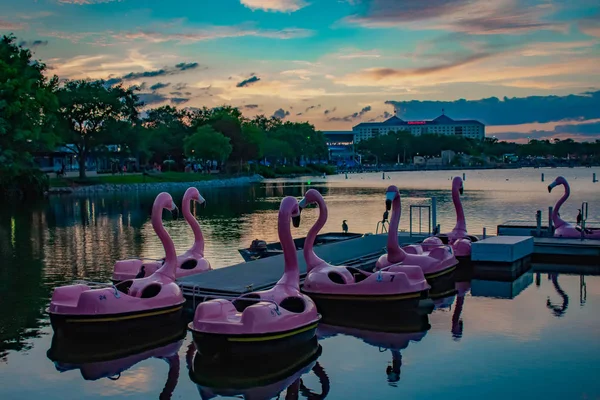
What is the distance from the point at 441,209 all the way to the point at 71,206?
27.6 meters

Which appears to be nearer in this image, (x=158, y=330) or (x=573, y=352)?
(x=573, y=352)

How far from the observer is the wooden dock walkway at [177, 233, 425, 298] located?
52.5 feet

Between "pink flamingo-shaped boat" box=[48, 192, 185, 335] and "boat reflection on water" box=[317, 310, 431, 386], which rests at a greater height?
"pink flamingo-shaped boat" box=[48, 192, 185, 335]

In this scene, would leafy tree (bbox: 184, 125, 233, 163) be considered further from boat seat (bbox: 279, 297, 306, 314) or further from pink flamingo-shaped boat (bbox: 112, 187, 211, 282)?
boat seat (bbox: 279, 297, 306, 314)

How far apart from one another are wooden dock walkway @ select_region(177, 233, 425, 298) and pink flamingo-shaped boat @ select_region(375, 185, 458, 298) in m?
1.53

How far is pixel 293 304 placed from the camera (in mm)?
13953

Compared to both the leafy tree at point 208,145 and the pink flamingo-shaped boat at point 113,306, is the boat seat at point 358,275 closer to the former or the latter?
the pink flamingo-shaped boat at point 113,306

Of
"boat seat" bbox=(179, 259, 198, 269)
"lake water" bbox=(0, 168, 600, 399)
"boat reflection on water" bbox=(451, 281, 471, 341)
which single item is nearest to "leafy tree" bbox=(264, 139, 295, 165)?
"lake water" bbox=(0, 168, 600, 399)

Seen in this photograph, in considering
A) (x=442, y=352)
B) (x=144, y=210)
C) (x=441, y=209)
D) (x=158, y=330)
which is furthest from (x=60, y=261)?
(x=441, y=209)

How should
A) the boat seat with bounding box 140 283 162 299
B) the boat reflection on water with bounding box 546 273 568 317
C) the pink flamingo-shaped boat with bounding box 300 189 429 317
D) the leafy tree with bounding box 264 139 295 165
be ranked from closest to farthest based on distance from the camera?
1. the boat seat with bounding box 140 283 162 299
2. the pink flamingo-shaped boat with bounding box 300 189 429 317
3. the boat reflection on water with bounding box 546 273 568 317
4. the leafy tree with bounding box 264 139 295 165

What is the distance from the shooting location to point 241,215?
44.4 meters

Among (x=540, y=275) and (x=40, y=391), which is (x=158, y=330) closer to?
(x=40, y=391)

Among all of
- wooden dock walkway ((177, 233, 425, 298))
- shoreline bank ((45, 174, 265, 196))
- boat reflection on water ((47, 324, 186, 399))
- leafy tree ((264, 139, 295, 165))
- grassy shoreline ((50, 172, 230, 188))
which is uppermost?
leafy tree ((264, 139, 295, 165))

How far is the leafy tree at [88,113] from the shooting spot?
75438 millimetres
